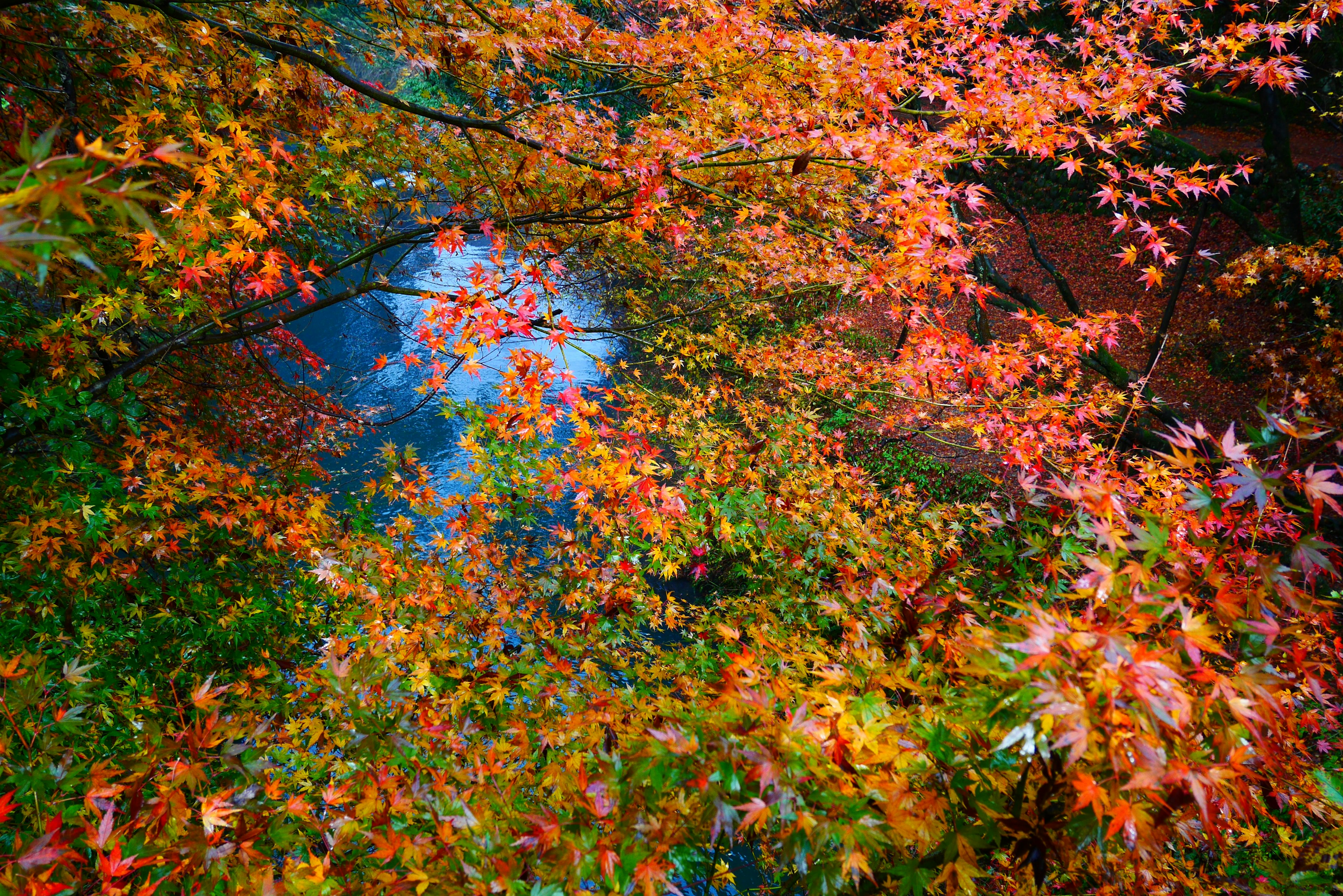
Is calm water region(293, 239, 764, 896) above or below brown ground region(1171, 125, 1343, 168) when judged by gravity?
below

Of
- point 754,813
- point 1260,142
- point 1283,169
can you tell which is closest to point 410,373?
point 754,813

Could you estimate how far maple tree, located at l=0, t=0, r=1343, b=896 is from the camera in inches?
59.4

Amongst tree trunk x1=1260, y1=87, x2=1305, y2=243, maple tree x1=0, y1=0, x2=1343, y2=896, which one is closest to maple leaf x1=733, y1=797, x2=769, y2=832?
maple tree x1=0, y1=0, x2=1343, y2=896

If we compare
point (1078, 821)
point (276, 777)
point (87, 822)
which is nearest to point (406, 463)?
point (276, 777)

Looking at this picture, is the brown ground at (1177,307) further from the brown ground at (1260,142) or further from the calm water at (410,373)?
the calm water at (410,373)

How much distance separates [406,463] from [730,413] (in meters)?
6.88

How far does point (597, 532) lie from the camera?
21.2 feet

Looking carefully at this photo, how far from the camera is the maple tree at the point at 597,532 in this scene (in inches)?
59.4

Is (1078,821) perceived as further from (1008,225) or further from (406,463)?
(1008,225)

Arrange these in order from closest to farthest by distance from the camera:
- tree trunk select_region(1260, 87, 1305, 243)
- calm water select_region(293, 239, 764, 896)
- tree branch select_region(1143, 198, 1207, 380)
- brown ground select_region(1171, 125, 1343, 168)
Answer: tree branch select_region(1143, 198, 1207, 380) < tree trunk select_region(1260, 87, 1305, 243) < calm water select_region(293, 239, 764, 896) < brown ground select_region(1171, 125, 1343, 168)

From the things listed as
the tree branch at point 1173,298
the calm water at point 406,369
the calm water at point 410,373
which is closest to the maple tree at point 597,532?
the tree branch at point 1173,298

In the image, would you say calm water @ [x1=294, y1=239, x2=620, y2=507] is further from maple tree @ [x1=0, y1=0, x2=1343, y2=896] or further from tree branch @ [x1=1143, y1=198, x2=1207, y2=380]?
tree branch @ [x1=1143, y1=198, x2=1207, y2=380]

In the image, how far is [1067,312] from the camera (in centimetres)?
1150

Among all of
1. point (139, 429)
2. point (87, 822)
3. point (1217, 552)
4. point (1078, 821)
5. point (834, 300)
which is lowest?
point (834, 300)
